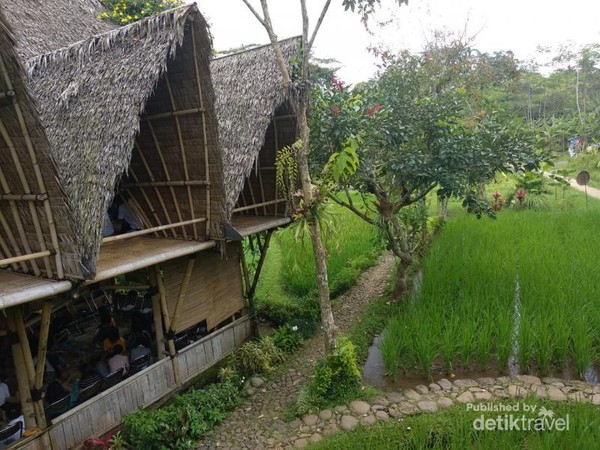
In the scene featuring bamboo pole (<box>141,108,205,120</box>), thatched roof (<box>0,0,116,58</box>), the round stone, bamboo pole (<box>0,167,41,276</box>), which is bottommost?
the round stone

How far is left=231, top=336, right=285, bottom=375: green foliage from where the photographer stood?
16.5 feet

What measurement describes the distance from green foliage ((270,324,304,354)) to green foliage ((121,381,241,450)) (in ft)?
3.64

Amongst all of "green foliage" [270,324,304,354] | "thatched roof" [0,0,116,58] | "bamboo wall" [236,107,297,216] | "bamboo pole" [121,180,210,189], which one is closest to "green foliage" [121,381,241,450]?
"green foliage" [270,324,304,354]

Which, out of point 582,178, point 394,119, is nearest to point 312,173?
point 394,119

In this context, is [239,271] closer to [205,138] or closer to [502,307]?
[205,138]

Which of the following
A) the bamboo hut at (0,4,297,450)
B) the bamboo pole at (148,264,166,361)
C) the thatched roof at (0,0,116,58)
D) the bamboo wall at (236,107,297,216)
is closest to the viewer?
the bamboo hut at (0,4,297,450)

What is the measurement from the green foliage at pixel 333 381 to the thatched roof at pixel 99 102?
246 centimetres

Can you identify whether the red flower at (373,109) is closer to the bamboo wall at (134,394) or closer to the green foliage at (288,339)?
the green foliage at (288,339)

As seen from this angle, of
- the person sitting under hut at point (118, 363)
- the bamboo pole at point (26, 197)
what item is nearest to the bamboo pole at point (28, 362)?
the bamboo pole at point (26, 197)

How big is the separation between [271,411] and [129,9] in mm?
8356

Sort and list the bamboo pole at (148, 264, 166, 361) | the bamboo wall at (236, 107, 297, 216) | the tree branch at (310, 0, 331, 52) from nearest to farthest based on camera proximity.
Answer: the tree branch at (310, 0, 331, 52)
the bamboo pole at (148, 264, 166, 361)
the bamboo wall at (236, 107, 297, 216)

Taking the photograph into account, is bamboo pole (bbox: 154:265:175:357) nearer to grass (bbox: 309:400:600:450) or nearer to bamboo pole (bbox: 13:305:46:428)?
bamboo pole (bbox: 13:305:46:428)

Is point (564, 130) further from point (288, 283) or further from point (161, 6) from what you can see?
point (161, 6)

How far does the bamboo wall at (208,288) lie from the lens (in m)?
4.82
